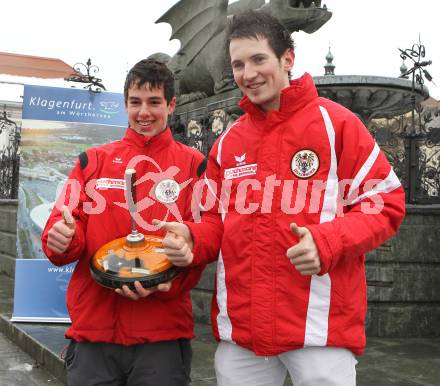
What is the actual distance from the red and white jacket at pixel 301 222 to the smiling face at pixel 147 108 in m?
0.47

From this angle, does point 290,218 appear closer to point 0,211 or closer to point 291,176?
point 291,176

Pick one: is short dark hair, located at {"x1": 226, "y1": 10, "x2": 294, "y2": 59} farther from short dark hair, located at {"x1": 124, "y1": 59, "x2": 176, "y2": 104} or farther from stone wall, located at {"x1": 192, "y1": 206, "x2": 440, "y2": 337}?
stone wall, located at {"x1": 192, "y1": 206, "x2": 440, "y2": 337}

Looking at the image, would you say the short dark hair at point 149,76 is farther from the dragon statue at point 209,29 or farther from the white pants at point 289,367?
the dragon statue at point 209,29

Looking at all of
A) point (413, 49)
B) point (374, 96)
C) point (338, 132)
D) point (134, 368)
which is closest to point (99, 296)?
point (134, 368)

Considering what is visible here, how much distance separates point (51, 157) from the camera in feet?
17.7

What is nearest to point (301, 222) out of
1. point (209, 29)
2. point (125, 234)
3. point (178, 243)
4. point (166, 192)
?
point (178, 243)

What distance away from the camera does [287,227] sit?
6.47ft

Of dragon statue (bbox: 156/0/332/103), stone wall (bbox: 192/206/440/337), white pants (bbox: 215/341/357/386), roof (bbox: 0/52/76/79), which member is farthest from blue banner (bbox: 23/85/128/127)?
roof (bbox: 0/52/76/79)

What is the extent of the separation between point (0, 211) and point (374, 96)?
6835mm

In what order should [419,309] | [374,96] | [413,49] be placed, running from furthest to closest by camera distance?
[374,96] → [413,49] → [419,309]

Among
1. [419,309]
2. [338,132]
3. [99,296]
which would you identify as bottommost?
[419,309]

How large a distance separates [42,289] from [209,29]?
15.5 ft

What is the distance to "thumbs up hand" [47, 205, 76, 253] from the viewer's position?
7.07ft

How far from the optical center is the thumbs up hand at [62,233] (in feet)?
7.07
